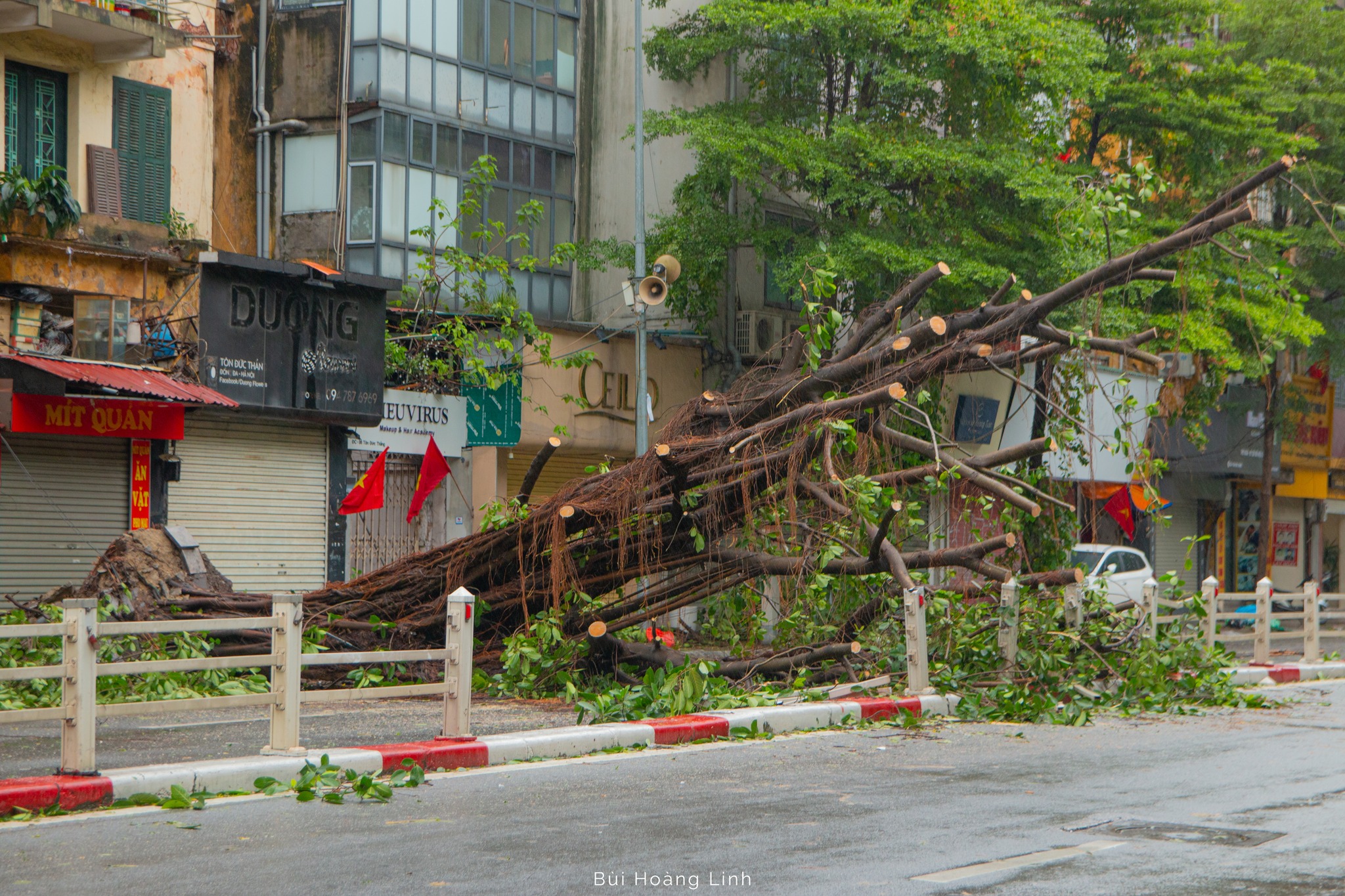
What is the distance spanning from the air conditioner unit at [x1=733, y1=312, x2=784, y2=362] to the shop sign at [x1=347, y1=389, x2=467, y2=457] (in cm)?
581

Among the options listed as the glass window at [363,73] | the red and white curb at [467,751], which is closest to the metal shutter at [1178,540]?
the glass window at [363,73]

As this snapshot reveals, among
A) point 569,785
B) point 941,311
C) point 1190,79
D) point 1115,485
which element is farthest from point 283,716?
point 1115,485

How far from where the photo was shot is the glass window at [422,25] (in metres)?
22.5

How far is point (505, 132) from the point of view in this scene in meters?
24.1

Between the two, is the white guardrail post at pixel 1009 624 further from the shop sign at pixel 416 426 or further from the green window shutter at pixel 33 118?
the green window shutter at pixel 33 118

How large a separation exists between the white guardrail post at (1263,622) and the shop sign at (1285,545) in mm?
20339

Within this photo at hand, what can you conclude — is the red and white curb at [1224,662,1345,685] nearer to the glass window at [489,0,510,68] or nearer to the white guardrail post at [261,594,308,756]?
the white guardrail post at [261,594,308,756]

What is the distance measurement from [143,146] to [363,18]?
504 cm

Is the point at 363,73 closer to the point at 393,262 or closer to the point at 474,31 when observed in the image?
the point at 474,31

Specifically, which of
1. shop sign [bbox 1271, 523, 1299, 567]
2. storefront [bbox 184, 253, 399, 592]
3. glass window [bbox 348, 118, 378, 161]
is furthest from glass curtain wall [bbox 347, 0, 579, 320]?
shop sign [bbox 1271, 523, 1299, 567]

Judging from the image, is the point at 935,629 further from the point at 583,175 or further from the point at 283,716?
the point at 583,175

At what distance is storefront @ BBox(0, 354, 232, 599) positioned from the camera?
53.6 feet

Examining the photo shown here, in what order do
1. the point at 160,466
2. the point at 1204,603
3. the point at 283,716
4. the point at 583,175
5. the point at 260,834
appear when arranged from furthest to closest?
the point at 583,175 < the point at 160,466 < the point at 1204,603 < the point at 283,716 < the point at 260,834

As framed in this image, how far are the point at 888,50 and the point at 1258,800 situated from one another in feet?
55.1
